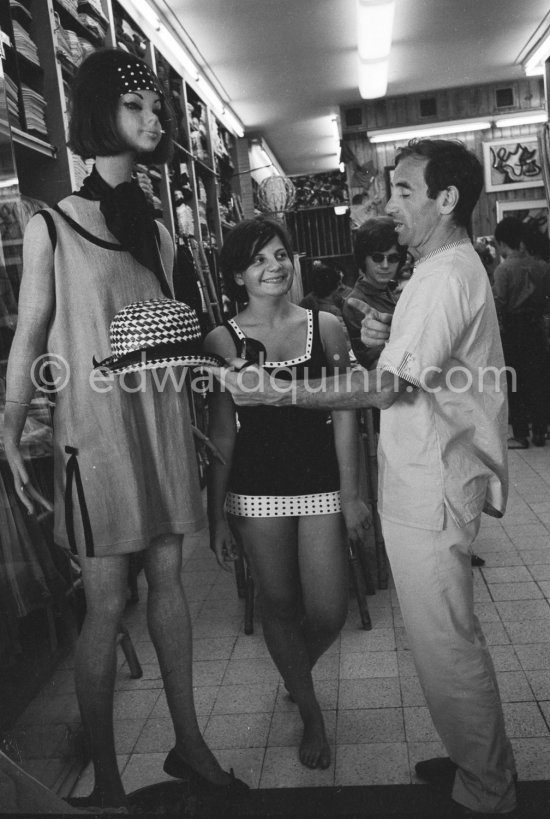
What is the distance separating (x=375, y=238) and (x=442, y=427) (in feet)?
5.20

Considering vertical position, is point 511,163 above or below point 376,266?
above

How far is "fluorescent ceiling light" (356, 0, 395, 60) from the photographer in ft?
15.9

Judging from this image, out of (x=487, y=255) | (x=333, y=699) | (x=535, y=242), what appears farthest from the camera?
(x=487, y=255)

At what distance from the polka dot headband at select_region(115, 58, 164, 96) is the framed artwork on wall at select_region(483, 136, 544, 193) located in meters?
7.17

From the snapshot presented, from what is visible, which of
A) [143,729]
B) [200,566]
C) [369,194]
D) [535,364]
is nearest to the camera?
[143,729]

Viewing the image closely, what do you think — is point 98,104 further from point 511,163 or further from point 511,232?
point 511,163

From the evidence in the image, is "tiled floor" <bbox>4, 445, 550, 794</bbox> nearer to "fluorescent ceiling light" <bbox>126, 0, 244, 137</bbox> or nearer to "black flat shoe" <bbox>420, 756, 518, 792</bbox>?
"black flat shoe" <bbox>420, 756, 518, 792</bbox>

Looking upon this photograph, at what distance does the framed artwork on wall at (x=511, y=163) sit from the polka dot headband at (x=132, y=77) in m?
7.17

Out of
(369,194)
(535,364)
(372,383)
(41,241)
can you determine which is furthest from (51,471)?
(369,194)

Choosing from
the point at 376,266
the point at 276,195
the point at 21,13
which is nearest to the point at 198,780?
the point at 376,266

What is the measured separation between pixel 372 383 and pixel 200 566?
227 cm

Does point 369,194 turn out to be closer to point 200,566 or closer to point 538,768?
point 200,566

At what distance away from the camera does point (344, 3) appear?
5.09 meters

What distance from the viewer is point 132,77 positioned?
1.35 metres
